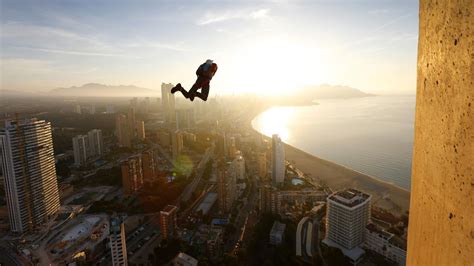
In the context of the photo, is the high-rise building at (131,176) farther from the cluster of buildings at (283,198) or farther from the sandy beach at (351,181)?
the sandy beach at (351,181)

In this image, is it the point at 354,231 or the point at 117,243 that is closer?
the point at 117,243

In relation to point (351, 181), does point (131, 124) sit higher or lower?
higher

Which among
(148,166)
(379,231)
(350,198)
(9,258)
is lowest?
(9,258)

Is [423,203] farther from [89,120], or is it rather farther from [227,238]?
[89,120]

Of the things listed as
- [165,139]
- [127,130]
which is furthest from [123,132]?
[165,139]

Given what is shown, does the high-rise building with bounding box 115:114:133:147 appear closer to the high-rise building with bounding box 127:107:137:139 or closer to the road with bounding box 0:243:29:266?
the high-rise building with bounding box 127:107:137:139

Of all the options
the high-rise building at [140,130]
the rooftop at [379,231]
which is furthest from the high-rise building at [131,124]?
the rooftop at [379,231]

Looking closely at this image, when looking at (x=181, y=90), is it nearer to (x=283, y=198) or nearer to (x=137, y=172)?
(x=283, y=198)
